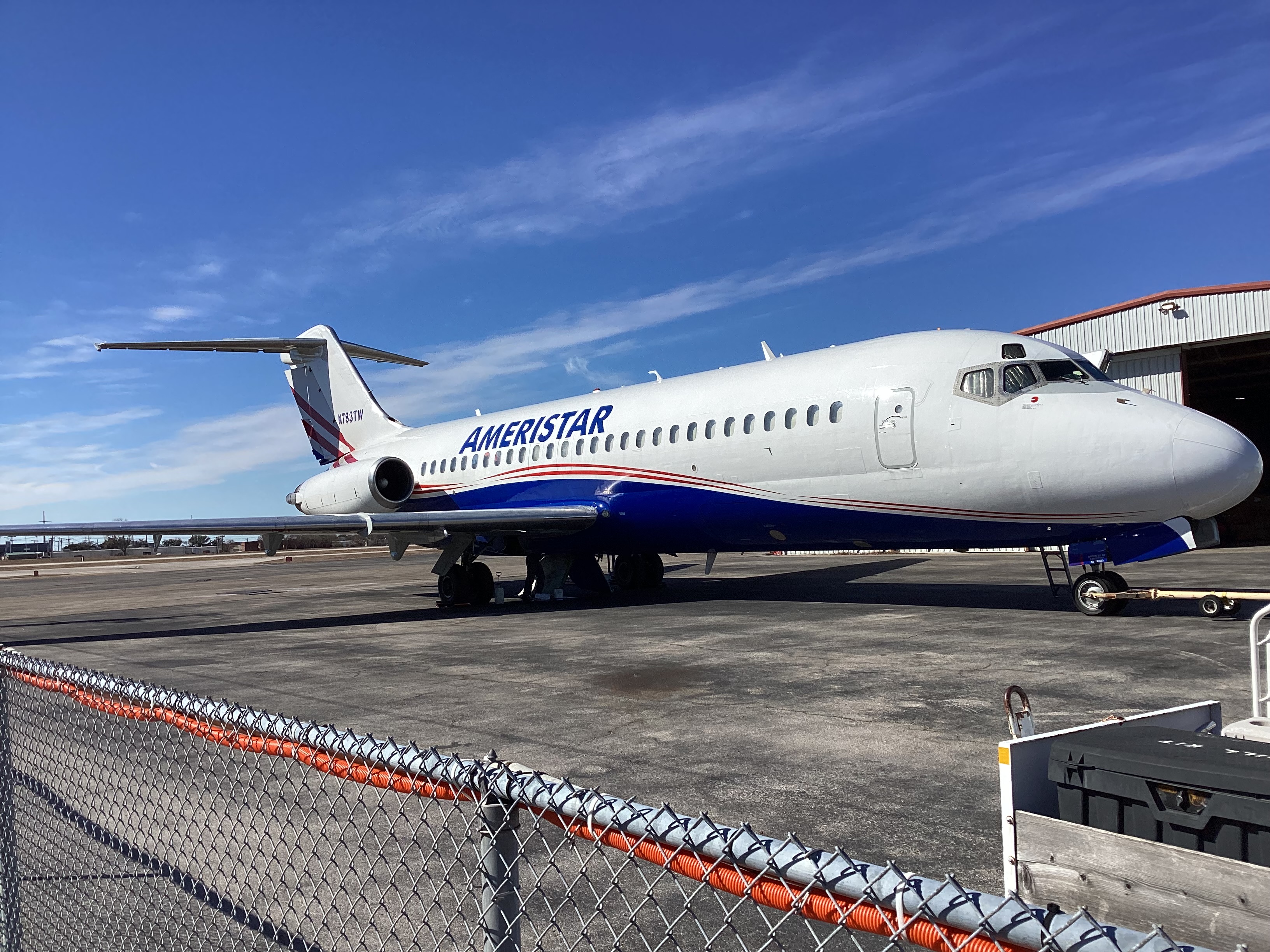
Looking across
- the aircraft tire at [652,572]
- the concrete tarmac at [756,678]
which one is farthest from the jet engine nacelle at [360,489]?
the aircraft tire at [652,572]

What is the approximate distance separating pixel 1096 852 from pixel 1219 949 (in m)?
0.30

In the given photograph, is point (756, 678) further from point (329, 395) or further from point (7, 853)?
point (329, 395)

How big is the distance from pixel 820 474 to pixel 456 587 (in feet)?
25.4

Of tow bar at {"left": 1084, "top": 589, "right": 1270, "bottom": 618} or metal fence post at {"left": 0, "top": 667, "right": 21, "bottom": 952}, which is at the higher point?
metal fence post at {"left": 0, "top": 667, "right": 21, "bottom": 952}

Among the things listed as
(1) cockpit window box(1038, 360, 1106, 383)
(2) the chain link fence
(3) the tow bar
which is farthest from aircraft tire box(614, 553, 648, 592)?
(2) the chain link fence

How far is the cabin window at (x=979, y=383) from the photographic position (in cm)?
1146

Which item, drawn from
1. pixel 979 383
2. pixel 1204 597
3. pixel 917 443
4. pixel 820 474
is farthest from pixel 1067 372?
pixel 820 474

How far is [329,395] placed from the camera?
25734 mm

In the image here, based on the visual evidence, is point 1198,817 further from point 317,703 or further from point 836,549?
point 836,549

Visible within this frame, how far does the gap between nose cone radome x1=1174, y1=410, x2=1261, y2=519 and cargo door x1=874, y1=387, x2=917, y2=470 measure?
2986 mm

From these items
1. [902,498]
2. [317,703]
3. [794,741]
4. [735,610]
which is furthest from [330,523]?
[794,741]

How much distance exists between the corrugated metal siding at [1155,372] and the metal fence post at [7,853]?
3085 centimetres

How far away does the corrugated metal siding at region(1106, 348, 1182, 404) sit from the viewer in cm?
2908

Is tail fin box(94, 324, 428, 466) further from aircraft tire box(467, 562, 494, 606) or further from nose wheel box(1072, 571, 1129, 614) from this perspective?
nose wheel box(1072, 571, 1129, 614)
